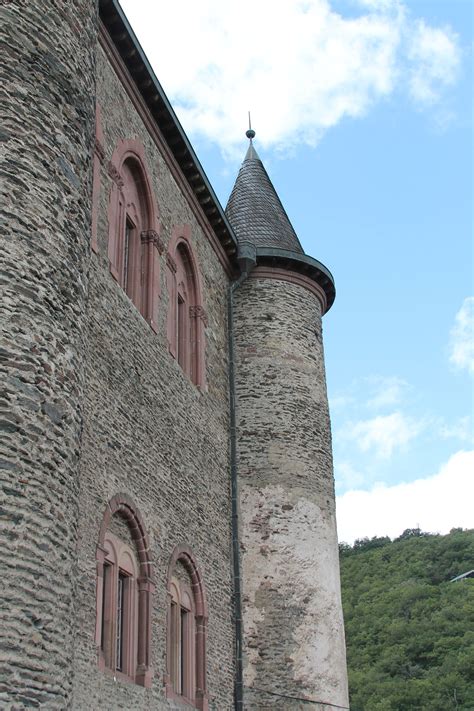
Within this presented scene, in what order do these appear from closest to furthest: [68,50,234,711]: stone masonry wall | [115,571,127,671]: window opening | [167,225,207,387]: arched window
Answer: [68,50,234,711]: stone masonry wall → [115,571,127,671]: window opening → [167,225,207,387]: arched window

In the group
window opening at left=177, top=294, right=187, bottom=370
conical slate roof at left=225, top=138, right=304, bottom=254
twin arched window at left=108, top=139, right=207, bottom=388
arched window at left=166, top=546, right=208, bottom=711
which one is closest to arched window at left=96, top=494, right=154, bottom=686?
arched window at left=166, top=546, right=208, bottom=711

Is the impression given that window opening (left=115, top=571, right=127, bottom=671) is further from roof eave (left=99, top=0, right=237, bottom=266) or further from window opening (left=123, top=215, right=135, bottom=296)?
roof eave (left=99, top=0, right=237, bottom=266)

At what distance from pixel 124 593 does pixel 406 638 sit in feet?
131

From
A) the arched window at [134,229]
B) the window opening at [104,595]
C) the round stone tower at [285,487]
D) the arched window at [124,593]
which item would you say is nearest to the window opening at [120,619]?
the arched window at [124,593]

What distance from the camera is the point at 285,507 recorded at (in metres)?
17.0

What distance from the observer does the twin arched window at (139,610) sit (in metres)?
11.5

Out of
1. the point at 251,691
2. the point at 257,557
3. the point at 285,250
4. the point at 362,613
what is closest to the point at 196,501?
the point at 257,557

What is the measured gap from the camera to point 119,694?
1111cm

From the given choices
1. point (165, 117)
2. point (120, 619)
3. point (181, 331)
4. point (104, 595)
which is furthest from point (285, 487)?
point (165, 117)

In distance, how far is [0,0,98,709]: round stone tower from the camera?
24.9 feet

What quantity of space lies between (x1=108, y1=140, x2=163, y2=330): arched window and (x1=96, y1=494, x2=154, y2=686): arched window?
10.6 feet

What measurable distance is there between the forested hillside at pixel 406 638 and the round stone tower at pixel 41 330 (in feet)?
130

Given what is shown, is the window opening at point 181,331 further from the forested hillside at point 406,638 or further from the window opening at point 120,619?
the forested hillside at point 406,638

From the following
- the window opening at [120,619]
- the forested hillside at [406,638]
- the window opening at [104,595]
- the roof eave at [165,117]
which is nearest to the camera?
the window opening at [104,595]
